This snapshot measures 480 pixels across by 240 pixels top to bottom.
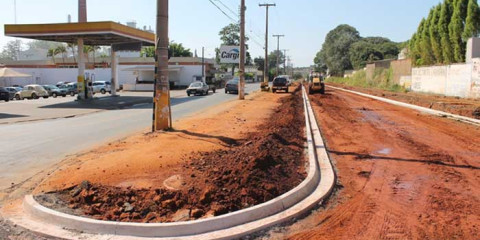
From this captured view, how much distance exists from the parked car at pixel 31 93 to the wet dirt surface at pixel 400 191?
38.0 meters

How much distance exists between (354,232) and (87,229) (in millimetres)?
3286

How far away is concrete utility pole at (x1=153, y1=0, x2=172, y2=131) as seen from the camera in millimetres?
13992

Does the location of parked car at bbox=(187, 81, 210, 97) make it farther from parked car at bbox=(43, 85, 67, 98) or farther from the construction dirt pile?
the construction dirt pile

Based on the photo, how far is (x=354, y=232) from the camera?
5.34m

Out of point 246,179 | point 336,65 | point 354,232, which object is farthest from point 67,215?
point 336,65

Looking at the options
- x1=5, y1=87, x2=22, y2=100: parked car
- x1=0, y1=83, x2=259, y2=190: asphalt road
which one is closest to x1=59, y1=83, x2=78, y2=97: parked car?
x1=5, y1=87, x2=22, y2=100: parked car

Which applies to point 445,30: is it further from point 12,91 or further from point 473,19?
point 12,91

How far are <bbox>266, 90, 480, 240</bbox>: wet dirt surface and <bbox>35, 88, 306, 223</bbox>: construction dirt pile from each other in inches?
36.8

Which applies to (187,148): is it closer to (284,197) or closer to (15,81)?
(284,197)

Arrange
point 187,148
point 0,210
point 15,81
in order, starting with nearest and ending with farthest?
point 0,210 → point 187,148 → point 15,81

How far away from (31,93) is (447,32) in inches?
1588

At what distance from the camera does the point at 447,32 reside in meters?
39.8

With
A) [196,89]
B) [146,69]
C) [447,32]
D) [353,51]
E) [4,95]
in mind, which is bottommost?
[4,95]

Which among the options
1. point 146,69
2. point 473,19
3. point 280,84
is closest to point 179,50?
point 146,69
